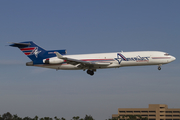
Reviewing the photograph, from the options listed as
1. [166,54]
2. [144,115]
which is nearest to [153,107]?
[144,115]

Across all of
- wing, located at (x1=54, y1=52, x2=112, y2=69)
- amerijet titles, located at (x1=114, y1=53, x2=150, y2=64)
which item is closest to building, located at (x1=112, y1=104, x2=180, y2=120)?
amerijet titles, located at (x1=114, y1=53, x2=150, y2=64)

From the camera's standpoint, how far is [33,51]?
5262 cm

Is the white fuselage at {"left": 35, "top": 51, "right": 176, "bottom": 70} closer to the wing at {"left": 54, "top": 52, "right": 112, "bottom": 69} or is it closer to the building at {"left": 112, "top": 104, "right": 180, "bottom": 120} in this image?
the wing at {"left": 54, "top": 52, "right": 112, "bottom": 69}

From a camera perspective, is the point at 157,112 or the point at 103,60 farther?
the point at 157,112

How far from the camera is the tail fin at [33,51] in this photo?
52188 mm

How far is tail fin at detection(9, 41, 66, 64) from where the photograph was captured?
5219cm

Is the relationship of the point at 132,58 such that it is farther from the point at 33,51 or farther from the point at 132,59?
the point at 33,51

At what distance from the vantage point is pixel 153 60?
48.1 m

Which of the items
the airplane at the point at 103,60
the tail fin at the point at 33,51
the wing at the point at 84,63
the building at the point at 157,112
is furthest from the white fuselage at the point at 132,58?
the building at the point at 157,112

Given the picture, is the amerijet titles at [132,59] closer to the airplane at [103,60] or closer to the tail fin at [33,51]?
the airplane at [103,60]

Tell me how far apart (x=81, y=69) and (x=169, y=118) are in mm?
101789

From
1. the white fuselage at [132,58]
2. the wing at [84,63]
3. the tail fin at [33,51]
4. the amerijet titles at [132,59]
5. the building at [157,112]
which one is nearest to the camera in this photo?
the wing at [84,63]

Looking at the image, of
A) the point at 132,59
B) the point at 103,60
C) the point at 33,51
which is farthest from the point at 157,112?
the point at 33,51

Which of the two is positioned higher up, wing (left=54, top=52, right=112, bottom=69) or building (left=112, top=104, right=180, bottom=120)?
wing (left=54, top=52, right=112, bottom=69)
